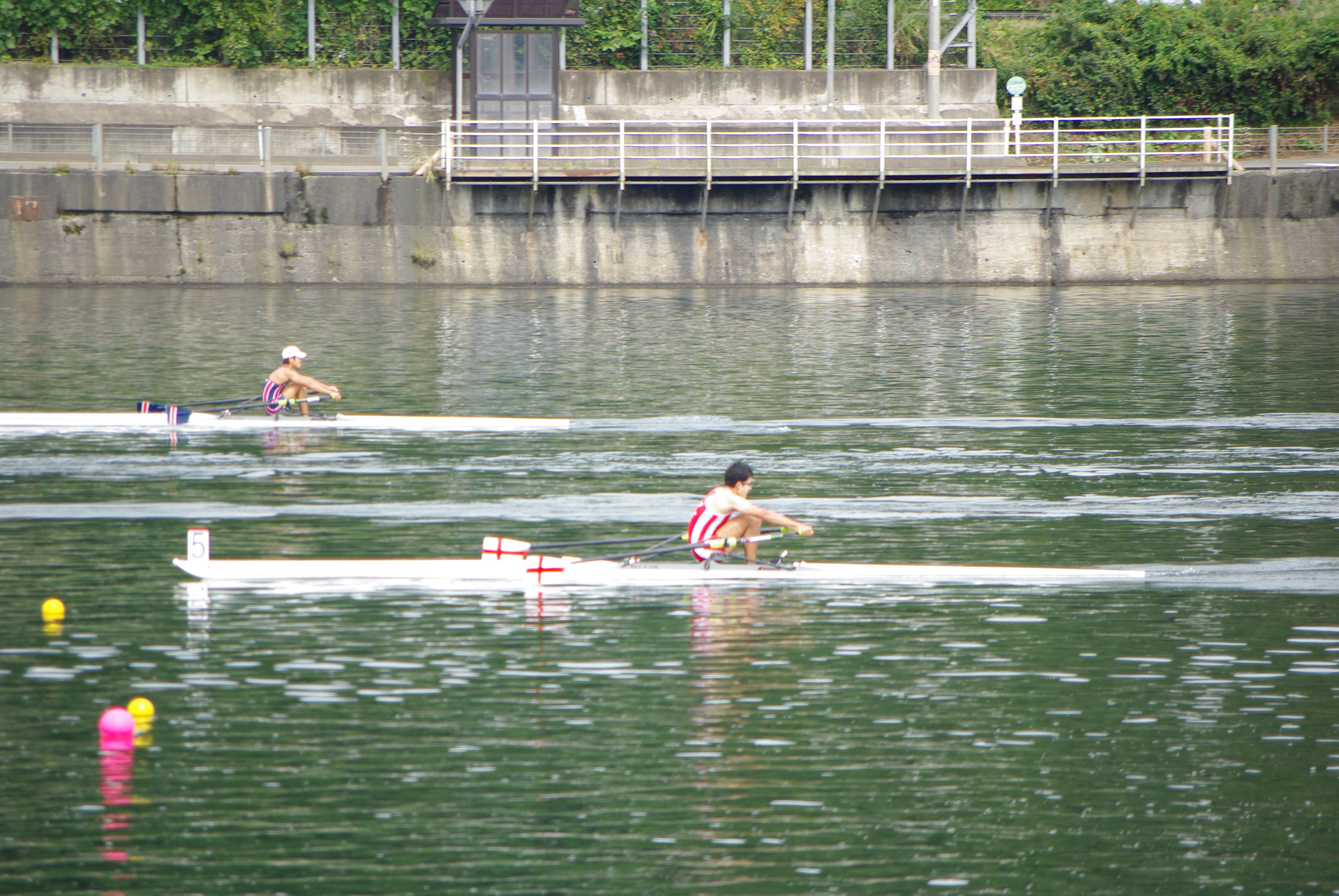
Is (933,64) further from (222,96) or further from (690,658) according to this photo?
(690,658)

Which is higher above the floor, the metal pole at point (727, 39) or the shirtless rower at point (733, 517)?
the metal pole at point (727, 39)

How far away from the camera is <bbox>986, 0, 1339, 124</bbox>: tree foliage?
1768 inches

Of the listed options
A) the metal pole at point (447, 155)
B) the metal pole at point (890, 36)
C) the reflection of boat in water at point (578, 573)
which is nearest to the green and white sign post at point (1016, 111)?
the metal pole at point (890, 36)

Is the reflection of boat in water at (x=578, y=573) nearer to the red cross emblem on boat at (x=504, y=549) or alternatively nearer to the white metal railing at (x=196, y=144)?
the red cross emblem on boat at (x=504, y=549)

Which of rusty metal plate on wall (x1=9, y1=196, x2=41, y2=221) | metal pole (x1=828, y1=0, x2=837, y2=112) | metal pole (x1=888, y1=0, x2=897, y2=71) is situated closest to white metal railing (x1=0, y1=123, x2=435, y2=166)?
rusty metal plate on wall (x1=9, y1=196, x2=41, y2=221)

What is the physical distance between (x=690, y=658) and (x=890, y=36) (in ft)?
111

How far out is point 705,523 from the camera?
46.2 feet

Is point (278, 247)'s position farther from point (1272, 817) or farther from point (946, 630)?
point (1272, 817)

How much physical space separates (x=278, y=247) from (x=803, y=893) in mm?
30126

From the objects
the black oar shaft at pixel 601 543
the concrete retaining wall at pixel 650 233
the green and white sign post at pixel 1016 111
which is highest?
the green and white sign post at pixel 1016 111

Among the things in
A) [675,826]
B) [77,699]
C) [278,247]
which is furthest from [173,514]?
[278,247]

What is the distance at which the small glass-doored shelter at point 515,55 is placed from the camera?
37531mm

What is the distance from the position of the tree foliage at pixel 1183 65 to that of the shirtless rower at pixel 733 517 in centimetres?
3401

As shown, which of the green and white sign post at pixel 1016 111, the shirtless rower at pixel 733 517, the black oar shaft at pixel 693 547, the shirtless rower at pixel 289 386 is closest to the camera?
the shirtless rower at pixel 733 517
